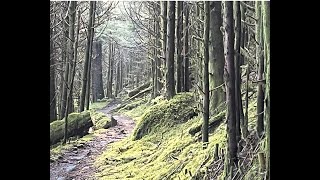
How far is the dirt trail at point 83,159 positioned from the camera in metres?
3.18

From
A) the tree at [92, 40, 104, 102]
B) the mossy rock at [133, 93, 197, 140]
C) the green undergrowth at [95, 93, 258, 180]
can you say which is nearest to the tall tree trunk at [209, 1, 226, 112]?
the green undergrowth at [95, 93, 258, 180]

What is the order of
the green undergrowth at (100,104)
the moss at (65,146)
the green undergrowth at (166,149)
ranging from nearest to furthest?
the green undergrowth at (166,149) → the moss at (65,146) → the green undergrowth at (100,104)

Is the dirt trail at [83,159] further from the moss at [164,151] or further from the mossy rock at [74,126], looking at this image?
the mossy rock at [74,126]

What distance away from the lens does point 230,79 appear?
2092 millimetres


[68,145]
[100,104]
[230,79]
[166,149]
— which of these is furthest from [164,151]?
[100,104]

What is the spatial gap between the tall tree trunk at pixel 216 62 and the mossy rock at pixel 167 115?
94 cm

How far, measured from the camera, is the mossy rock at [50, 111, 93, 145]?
5070 millimetres

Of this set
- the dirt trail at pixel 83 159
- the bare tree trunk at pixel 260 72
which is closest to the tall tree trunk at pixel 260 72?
the bare tree trunk at pixel 260 72

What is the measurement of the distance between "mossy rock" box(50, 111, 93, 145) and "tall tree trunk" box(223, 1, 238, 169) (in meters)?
3.30
